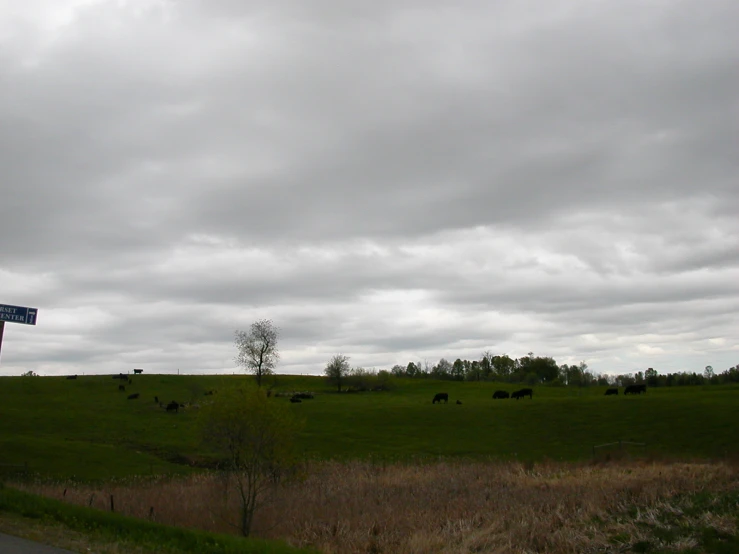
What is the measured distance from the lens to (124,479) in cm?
3675

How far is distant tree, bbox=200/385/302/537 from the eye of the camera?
2467cm

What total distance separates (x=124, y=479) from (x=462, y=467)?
19.2 metres

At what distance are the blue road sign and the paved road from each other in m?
8.59

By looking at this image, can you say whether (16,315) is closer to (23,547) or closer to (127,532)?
(127,532)

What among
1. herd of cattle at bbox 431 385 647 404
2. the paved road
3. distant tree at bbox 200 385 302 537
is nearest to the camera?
the paved road

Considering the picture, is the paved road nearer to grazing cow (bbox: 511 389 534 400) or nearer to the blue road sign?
the blue road sign

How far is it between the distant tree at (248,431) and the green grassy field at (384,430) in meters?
14.8

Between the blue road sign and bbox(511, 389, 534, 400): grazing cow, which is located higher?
the blue road sign

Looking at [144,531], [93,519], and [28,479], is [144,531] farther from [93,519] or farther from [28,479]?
[28,479]

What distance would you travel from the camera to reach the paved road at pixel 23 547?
42.3 feet

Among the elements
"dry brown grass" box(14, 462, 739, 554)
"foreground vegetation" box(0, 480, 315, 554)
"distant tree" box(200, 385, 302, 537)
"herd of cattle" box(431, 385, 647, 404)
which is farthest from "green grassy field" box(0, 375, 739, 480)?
"foreground vegetation" box(0, 480, 315, 554)

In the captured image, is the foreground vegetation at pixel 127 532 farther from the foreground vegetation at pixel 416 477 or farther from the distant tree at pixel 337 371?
the distant tree at pixel 337 371

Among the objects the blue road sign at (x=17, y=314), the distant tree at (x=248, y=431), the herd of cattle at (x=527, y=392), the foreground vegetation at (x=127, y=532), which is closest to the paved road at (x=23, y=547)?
the foreground vegetation at (x=127, y=532)

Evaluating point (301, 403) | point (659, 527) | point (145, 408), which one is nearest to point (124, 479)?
point (659, 527)
